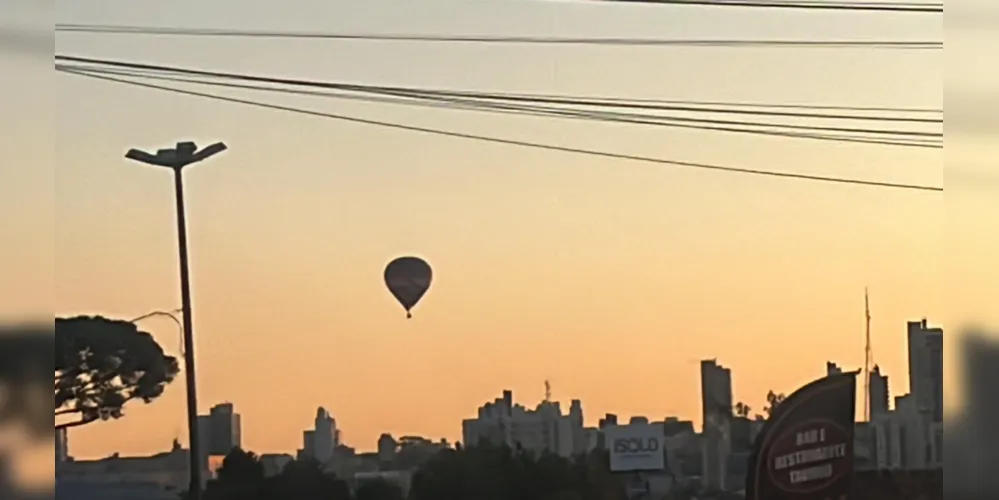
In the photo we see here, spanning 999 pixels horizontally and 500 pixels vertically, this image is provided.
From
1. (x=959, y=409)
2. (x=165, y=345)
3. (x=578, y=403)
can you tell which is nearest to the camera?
(x=959, y=409)

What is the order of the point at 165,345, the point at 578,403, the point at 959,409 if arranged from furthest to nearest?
the point at 578,403, the point at 165,345, the point at 959,409

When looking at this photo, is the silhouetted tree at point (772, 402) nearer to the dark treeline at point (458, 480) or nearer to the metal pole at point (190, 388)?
the dark treeline at point (458, 480)

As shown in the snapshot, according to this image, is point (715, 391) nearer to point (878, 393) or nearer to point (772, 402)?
point (772, 402)

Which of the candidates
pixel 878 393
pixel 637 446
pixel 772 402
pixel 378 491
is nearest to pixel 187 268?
pixel 378 491

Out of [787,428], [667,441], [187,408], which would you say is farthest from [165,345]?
[787,428]

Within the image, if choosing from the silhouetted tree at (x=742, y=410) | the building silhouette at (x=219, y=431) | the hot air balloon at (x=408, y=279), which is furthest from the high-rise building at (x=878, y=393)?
the building silhouette at (x=219, y=431)

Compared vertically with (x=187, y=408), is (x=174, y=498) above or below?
below

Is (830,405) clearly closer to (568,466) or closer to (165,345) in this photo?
(568,466)
